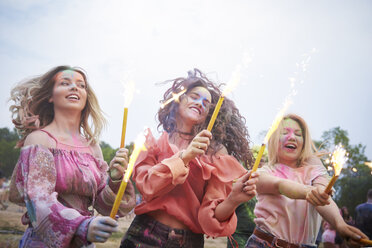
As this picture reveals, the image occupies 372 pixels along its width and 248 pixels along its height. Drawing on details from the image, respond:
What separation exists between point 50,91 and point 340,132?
965 inches

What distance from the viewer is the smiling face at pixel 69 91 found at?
8.59ft

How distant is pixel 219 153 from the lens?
2842 mm

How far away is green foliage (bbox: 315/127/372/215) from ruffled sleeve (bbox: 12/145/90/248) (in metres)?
21.3

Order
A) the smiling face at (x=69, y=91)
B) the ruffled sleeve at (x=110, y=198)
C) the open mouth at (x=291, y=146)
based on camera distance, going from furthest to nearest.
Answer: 1. the open mouth at (x=291, y=146)
2. the smiling face at (x=69, y=91)
3. the ruffled sleeve at (x=110, y=198)

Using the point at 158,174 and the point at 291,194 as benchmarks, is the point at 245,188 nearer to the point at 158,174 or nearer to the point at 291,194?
the point at 158,174

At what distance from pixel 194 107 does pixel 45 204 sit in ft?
4.62

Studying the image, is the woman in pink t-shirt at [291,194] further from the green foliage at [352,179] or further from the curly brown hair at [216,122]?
the green foliage at [352,179]

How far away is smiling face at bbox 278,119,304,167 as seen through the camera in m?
3.26

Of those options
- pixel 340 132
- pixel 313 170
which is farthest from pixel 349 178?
pixel 313 170

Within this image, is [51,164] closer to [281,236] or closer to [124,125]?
[124,125]

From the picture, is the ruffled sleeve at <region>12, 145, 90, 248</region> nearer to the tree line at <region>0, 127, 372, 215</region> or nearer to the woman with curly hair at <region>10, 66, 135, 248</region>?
the woman with curly hair at <region>10, 66, 135, 248</region>

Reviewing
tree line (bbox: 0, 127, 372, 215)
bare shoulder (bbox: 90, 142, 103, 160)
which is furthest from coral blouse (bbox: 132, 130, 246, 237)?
tree line (bbox: 0, 127, 372, 215)

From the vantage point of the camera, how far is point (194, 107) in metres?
2.91

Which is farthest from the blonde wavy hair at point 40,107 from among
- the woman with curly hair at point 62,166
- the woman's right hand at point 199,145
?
the woman's right hand at point 199,145
